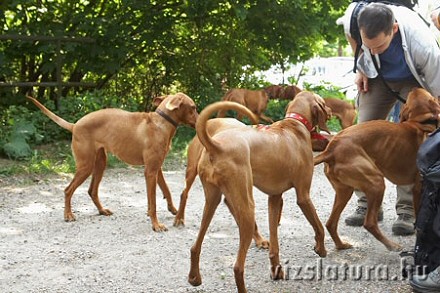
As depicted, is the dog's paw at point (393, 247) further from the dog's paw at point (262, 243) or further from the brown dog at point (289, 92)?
the brown dog at point (289, 92)

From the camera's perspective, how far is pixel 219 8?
1226cm

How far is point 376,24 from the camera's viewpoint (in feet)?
15.8

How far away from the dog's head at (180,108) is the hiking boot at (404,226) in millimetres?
2192

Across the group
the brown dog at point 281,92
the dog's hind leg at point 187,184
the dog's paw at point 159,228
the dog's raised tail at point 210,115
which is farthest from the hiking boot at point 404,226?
the brown dog at point 281,92

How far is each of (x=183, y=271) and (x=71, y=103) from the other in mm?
7106

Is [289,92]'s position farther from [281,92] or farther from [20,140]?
[20,140]

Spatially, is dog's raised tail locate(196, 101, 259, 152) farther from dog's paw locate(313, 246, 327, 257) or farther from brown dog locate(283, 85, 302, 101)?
brown dog locate(283, 85, 302, 101)

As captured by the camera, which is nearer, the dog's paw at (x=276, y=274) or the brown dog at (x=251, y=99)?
the dog's paw at (x=276, y=274)

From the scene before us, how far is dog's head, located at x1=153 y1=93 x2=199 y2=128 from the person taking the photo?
631 cm

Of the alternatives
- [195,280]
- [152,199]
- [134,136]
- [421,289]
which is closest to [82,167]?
[134,136]

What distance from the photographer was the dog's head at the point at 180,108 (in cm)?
631

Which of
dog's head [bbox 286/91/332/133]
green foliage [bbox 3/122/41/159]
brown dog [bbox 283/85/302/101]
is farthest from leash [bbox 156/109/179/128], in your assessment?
brown dog [bbox 283/85/302/101]

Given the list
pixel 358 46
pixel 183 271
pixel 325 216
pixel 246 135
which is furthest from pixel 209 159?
pixel 325 216

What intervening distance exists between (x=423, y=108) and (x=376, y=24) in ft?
2.66
